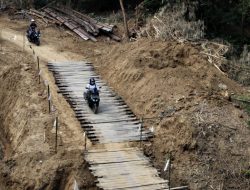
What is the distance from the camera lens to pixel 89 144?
61.8ft

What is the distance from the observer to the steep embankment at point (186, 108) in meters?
17.6

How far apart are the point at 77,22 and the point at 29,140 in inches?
579

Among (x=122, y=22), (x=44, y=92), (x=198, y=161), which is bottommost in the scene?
(x=198, y=161)

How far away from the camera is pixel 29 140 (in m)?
19.3

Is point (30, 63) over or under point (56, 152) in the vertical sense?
over

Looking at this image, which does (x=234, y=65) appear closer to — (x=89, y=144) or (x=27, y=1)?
(x=89, y=144)

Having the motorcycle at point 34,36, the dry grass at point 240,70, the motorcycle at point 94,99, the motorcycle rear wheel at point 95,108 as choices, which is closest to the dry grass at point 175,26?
the dry grass at point 240,70

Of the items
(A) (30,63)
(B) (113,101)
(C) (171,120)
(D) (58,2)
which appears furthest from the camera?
(D) (58,2)

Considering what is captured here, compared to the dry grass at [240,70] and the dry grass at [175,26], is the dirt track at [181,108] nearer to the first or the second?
the dry grass at [240,70]

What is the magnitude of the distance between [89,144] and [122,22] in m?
15.6

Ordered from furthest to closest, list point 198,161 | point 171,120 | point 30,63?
1. point 30,63
2. point 171,120
3. point 198,161

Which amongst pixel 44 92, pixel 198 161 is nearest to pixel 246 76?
pixel 198 161

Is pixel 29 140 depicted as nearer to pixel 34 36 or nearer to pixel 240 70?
pixel 240 70

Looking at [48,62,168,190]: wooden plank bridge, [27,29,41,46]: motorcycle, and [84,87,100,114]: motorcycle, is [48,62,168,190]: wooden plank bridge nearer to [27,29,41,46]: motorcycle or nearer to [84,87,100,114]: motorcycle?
[84,87,100,114]: motorcycle
